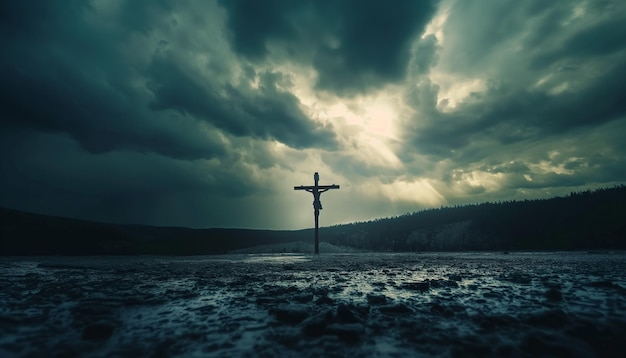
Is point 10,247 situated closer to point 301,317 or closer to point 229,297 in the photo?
point 229,297

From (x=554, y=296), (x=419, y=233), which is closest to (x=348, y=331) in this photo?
(x=554, y=296)

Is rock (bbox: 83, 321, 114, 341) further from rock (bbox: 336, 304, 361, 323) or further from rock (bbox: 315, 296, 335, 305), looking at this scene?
rock (bbox: 315, 296, 335, 305)

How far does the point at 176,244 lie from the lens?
37.0 m

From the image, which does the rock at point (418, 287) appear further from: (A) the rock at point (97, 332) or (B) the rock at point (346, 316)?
(A) the rock at point (97, 332)

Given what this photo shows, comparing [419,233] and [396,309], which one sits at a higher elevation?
[419,233]

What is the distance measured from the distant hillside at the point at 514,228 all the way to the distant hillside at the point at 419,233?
0.31 ft

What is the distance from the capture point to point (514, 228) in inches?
1865

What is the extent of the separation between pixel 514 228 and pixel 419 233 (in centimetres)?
1643

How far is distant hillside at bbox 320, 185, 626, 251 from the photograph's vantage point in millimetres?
39675

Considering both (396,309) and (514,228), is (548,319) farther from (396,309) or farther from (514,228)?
(514,228)

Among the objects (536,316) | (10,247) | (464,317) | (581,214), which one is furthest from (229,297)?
(581,214)

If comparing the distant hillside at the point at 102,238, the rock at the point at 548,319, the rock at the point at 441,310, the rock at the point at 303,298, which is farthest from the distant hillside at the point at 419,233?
the rock at the point at 548,319

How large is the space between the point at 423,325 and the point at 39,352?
3345 millimetres

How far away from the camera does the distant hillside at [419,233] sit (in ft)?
102
